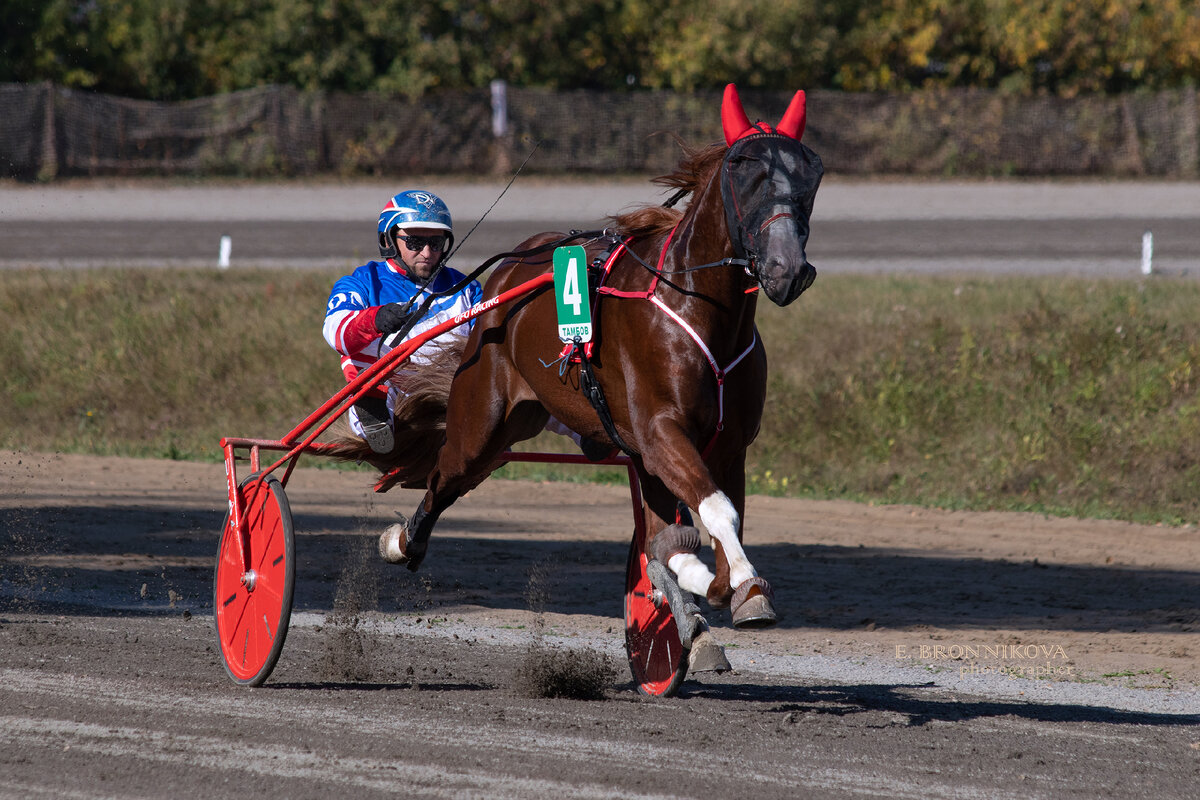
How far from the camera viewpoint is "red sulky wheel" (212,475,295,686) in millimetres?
4770

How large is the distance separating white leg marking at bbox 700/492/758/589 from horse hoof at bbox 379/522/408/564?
1.82 meters

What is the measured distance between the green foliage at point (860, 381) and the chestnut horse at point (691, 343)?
565 centimetres

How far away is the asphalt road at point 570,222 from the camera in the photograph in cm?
1531

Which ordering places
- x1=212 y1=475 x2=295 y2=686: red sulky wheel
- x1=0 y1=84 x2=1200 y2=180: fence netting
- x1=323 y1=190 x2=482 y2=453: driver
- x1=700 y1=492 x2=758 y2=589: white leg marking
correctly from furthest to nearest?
x1=0 y1=84 x2=1200 y2=180: fence netting < x1=323 y1=190 x2=482 y2=453: driver < x1=212 y1=475 x2=295 y2=686: red sulky wheel < x1=700 y1=492 x2=758 y2=589: white leg marking

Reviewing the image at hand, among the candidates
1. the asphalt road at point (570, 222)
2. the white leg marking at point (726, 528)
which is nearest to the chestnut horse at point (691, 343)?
the white leg marking at point (726, 528)

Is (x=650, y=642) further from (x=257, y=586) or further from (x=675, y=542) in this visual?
(x=257, y=586)

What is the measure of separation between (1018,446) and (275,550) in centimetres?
697

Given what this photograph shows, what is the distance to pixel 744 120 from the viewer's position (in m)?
4.07

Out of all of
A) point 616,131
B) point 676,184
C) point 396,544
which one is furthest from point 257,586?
point 616,131

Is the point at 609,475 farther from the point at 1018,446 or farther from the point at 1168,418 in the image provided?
the point at 1168,418

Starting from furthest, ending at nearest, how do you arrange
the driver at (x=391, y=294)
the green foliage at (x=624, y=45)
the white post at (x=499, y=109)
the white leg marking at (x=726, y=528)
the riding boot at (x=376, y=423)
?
the green foliage at (x=624, y=45) < the white post at (x=499, y=109) < the riding boot at (x=376, y=423) < the driver at (x=391, y=294) < the white leg marking at (x=726, y=528)

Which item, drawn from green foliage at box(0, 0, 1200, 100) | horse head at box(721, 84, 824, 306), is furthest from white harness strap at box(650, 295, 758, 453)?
green foliage at box(0, 0, 1200, 100)

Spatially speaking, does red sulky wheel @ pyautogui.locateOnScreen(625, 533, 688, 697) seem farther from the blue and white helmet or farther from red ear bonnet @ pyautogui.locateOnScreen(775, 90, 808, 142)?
red ear bonnet @ pyautogui.locateOnScreen(775, 90, 808, 142)

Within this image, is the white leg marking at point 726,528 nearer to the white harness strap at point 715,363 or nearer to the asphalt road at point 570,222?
the white harness strap at point 715,363
